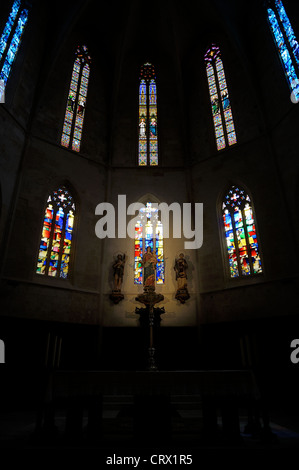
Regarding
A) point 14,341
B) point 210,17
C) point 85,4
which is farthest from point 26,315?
point 210,17

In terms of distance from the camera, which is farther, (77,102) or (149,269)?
(77,102)

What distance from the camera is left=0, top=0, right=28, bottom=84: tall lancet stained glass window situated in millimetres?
10602

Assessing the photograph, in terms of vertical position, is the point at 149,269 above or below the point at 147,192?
below

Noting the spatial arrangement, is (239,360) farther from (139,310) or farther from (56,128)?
(56,128)

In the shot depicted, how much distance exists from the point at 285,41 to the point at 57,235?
37.5 ft

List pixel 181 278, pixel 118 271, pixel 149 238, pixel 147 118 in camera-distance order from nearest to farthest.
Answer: pixel 181 278 → pixel 118 271 → pixel 149 238 → pixel 147 118

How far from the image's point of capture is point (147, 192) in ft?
41.6

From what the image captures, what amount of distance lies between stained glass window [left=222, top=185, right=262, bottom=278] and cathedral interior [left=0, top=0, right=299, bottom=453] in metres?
0.05

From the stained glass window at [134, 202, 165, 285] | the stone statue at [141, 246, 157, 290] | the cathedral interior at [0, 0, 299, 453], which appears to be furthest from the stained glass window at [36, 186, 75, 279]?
the stone statue at [141, 246, 157, 290]

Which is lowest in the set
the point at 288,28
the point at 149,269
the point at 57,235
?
the point at 149,269

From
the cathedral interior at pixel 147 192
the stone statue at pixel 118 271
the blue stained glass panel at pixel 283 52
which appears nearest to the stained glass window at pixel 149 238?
the cathedral interior at pixel 147 192

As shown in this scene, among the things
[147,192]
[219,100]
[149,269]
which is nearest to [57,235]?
[147,192]

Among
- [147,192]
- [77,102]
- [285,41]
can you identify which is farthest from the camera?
[77,102]

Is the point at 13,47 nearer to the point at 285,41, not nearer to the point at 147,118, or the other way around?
the point at 147,118
